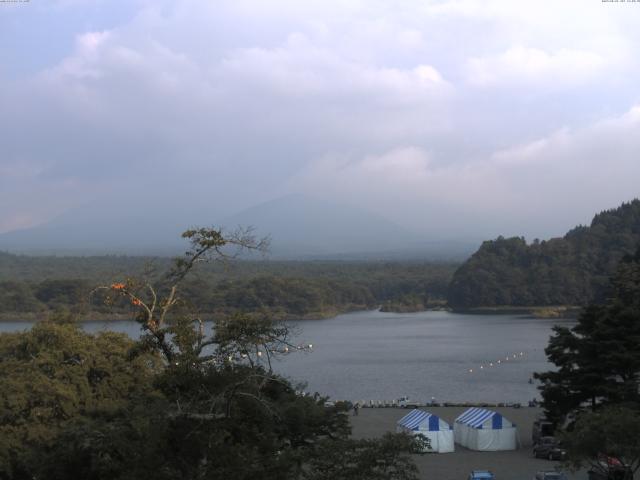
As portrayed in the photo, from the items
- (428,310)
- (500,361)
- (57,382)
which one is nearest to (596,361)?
(57,382)

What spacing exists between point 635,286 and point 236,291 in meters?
37.3

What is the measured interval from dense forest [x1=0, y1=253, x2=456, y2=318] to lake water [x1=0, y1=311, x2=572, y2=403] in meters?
2.86

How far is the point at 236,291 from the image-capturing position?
5353cm

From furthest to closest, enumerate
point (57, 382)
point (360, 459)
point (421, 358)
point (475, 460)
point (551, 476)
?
point (421, 358), point (475, 460), point (551, 476), point (57, 382), point (360, 459)

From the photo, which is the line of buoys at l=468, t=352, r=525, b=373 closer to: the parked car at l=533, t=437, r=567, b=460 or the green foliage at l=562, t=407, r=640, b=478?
the parked car at l=533, t=437, r=567, b=460

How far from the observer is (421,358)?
3184 centimetres

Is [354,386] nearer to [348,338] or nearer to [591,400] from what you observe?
[591,400]

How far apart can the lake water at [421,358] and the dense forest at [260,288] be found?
286cm

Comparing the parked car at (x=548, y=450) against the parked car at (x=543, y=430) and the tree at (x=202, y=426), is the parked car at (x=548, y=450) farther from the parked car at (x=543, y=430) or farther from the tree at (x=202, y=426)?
the tree at (x=202, y=426)

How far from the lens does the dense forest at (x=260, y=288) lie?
1982 inches

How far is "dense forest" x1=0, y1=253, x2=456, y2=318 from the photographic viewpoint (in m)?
50.3

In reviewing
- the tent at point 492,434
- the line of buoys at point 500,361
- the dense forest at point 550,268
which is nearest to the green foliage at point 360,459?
the tent at point 492,434

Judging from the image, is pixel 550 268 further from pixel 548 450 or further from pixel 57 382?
pixel 57 382

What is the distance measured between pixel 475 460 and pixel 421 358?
19.3m
